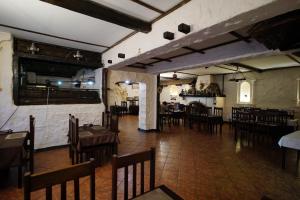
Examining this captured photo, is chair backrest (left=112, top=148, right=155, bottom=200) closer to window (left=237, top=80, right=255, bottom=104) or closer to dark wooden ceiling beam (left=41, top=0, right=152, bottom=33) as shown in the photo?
dark wooden ceiling beam (left=41, top=0, right=152, bottom=33)

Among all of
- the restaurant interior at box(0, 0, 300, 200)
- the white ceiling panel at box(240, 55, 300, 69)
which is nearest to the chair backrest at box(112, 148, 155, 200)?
the restaurant interior at box(0, 0, 300, 200)

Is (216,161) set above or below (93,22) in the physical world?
below

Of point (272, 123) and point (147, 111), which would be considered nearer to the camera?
point (272, 123)

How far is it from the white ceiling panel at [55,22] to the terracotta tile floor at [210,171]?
2.65 m

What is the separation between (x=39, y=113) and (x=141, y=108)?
3383mm

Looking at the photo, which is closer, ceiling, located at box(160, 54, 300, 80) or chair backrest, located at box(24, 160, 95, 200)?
chair backrest, located at box(24, 160, 95, 200)

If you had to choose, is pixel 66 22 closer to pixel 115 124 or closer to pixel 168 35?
pixel 168 35

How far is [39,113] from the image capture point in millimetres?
3984

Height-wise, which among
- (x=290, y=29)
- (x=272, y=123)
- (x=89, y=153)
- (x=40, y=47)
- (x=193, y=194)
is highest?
(x=40, y=47)

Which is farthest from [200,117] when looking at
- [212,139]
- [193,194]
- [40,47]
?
[40,47]

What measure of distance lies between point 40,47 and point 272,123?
6.52 m

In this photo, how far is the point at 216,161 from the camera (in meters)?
3.45

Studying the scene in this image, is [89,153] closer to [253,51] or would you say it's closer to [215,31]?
[215,31]

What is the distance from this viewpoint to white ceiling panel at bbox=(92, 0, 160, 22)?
2.32 meters
